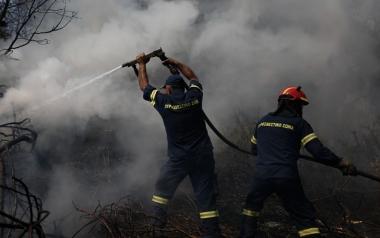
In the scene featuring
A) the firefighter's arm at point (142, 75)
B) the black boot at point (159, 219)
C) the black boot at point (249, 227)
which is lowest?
the black boot at point (249, 227)

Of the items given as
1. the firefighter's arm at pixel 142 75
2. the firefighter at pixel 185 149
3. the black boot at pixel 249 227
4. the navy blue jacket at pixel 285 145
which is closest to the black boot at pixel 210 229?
the firefighter at pixel 185 149

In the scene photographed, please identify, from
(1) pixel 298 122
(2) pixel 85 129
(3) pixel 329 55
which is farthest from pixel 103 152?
(3) pixel 329 55

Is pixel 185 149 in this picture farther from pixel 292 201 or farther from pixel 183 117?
pixel 292 201

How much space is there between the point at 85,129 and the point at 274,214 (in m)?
4.97

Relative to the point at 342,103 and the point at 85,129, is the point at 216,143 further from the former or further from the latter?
the point at 342,103

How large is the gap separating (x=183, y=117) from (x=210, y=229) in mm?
1221

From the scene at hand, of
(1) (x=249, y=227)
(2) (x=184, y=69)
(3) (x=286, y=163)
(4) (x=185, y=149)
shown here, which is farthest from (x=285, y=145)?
(2) (x=184, y=69)

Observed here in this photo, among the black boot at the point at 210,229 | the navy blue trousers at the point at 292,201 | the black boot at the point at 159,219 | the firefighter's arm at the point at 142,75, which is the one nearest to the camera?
the navy blue trousers at the point at 292,201

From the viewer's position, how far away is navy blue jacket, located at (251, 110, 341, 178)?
404 cm

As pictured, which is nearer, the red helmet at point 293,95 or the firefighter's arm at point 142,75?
the red helmet at point 293,95

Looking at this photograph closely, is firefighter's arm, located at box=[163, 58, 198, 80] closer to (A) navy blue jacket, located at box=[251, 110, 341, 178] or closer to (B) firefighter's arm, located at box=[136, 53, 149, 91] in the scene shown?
(B) firefighter's arm, located at box=[136, 53, 149, 91]

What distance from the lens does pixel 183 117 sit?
4402 mm

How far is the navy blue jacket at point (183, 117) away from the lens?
439 cm

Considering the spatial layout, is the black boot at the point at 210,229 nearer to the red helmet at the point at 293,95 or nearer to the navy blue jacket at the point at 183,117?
the navy blue jacket at the point at 183,117
